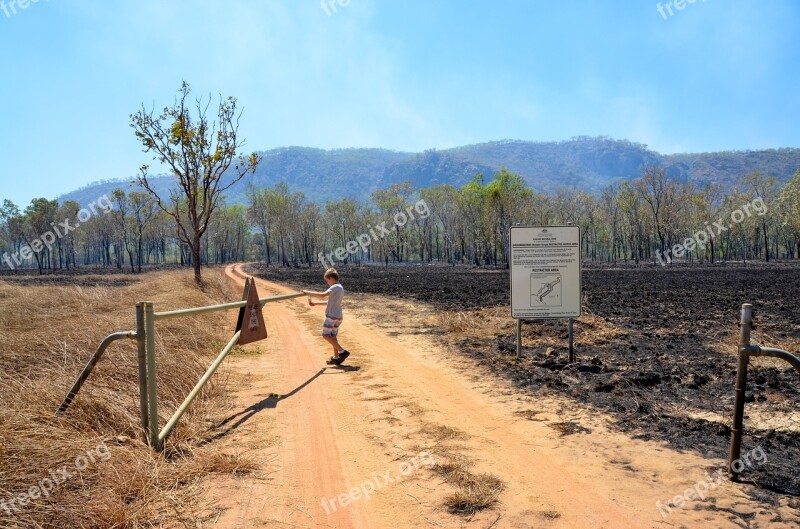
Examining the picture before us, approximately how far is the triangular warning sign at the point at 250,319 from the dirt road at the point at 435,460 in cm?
65

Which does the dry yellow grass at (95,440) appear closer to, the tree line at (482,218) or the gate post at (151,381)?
the gate post at (151,381)

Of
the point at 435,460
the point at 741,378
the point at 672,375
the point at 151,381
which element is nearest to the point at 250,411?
the point at 151,381

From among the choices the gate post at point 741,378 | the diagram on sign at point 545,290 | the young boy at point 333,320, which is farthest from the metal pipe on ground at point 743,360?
the young boy at point 333,320

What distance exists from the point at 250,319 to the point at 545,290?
17.0 feet

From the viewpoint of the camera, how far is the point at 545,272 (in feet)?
31.4

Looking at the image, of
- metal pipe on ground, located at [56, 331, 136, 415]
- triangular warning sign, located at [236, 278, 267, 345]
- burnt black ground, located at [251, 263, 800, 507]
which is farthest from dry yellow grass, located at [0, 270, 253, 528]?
burnt black ground, located at [251, 263, 800, 507]

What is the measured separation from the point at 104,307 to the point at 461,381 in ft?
31.4

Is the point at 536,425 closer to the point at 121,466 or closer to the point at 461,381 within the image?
the point at 461,381

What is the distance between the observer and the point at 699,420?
19.2 ft

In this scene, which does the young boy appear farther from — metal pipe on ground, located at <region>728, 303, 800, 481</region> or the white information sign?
metal pipe on ground, located at <region>728, 303, 800, 481</region>

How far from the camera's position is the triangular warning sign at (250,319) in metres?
7.71

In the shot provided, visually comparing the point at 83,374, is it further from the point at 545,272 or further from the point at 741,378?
the point at 545,272

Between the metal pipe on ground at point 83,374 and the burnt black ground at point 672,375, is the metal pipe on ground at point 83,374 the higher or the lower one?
the higher one

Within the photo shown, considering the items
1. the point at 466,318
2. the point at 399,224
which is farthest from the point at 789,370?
the point at 399,224
